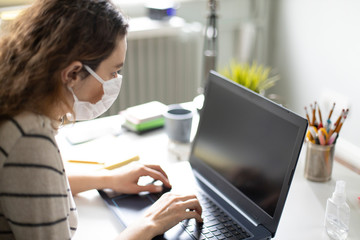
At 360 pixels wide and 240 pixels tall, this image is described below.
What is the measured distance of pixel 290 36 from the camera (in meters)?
2.83

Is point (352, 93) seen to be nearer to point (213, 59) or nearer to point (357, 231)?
point (213, 59)

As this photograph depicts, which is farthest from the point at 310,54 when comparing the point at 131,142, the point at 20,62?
the point at 20,62

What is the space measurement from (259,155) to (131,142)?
557 mm

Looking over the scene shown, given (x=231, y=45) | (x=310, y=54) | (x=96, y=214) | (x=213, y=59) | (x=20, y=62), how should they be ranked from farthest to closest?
1. (x=231, y=45)
2. (x=310, y=54)
3. (x=213, y=59)
4. (x=96, y=214)
5. (x=20, y=62)

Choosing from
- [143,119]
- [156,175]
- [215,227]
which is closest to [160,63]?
[143,119]

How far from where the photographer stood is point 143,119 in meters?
1.59

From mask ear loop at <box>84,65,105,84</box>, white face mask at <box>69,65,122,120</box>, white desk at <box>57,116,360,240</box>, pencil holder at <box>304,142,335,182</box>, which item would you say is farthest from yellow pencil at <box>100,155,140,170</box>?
pencil holder at <box>304,142,335,182</box>

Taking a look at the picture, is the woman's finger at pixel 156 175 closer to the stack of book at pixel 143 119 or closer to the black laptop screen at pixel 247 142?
the black laptop screen at pixel 247 142

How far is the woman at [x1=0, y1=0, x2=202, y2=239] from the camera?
864 millimetres

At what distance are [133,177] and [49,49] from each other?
0.47m

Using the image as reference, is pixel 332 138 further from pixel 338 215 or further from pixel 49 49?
pixel 49 49

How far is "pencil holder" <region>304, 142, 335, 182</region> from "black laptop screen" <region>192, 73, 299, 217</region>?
0.22 meters

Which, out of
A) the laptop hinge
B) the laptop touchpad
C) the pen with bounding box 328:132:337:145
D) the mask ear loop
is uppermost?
the mask ear loop

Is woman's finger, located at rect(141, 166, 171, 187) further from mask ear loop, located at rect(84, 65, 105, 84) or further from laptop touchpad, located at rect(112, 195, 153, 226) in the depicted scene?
mask ear loop, located at rect(84, 65, 105, 84)
